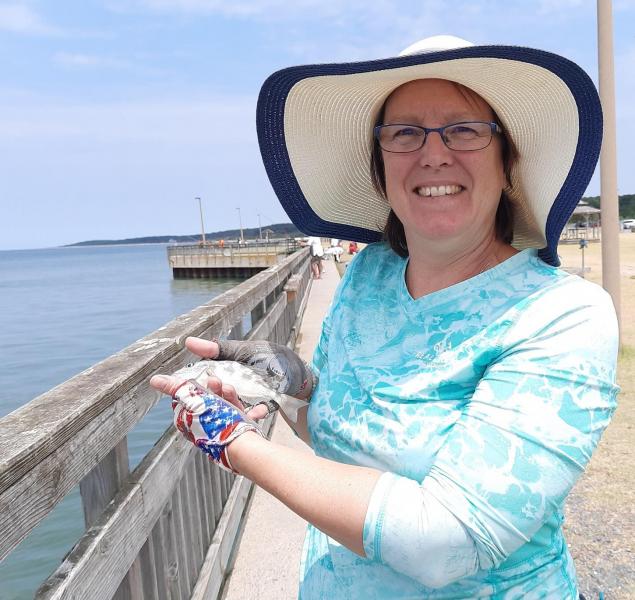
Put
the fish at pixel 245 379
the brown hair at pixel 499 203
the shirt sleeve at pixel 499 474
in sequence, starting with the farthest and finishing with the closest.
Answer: the brown hair at pixel 499 203 < the fish at pixel 245 379 < the shirt sleeve at pixel 499 474

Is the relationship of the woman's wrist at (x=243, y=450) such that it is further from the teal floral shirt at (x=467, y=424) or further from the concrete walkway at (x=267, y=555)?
the concrete walkway at (x=267, y=555)

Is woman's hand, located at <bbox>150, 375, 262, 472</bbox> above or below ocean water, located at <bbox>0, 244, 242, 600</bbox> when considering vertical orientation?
above

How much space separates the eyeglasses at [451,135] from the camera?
5.44 feet

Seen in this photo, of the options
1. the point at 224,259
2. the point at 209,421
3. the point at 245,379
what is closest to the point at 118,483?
the point at 245,379

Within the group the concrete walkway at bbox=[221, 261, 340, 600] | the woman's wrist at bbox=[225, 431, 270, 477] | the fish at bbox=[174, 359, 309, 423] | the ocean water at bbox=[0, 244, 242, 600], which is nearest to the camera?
the woman's wrist at bbox=[225, 431, 270, 477]

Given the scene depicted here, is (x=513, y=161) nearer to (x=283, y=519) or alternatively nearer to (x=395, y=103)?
(x=395, y=103)

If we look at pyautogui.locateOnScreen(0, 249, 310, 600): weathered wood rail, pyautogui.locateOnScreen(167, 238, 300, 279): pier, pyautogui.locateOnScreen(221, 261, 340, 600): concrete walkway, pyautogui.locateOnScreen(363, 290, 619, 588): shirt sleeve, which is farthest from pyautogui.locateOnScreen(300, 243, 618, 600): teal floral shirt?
pyautogui.locateOnScreen(167, 238, 300, 279): pier

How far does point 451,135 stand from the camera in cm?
166

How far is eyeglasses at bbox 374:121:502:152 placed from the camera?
65.3 inches

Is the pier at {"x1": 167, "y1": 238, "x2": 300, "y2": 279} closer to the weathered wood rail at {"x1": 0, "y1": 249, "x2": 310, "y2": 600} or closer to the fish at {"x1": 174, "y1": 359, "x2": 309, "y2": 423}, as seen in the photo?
the weathered wood rail at {"x1": 0, "y1": 249, "x2": 310, "y2": 600}

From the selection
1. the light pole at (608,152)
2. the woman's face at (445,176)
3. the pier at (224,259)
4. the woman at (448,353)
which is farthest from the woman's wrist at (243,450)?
the pier at (224,259)

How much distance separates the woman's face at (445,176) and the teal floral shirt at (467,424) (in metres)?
0.16

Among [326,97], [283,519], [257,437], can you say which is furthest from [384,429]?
[283,519]

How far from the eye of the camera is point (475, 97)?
1712 mm
